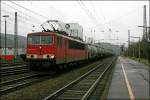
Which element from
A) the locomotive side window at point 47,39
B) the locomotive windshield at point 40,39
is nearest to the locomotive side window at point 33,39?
the locomotive windshield at point 40,39

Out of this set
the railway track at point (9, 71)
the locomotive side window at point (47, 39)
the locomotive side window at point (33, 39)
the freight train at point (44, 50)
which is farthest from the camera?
the railway track at point (9, 71)

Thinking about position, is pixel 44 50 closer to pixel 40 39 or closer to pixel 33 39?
pixel 40 39

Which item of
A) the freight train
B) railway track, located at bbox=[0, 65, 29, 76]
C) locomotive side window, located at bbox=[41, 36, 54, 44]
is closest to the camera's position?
the freight train

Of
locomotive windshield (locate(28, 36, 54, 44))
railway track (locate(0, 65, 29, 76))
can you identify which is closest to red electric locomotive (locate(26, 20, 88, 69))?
locomotive windshield (locate(28, 36, 54, 44))

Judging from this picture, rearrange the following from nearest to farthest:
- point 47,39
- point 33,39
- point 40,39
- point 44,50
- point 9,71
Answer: point 44,50 < point 47,39 < point 40,39 < point 33,39 < point 9,71

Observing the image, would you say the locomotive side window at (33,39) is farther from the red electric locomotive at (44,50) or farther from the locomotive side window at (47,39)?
the locomotive side window at (47,39)

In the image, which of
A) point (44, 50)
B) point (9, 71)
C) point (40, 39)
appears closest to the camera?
point (44, 50)

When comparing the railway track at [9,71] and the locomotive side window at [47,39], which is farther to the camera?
the railway track at [9,71]

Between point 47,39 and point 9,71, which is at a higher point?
point 47,39

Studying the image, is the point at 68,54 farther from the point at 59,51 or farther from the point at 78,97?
the point at 78,97

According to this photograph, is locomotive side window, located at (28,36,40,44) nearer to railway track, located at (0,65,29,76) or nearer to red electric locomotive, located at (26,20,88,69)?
red electric locomotive, located at (26,20,88,69)

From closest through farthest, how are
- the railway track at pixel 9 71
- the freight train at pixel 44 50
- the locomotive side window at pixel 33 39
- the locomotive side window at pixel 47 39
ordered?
the freight train at pixel 44 50 < the locomotive side window at pixel 47 39 < the locomotive side window at pixel 33 39 < the railway track at pixel 9 71

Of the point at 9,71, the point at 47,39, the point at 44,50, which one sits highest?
the point at 47,39

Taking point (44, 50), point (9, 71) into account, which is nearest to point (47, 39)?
point (44, 50)
